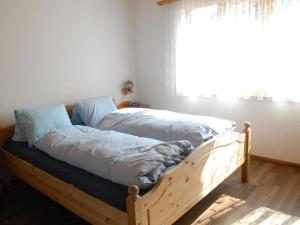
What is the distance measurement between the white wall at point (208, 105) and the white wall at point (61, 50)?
0.24 m

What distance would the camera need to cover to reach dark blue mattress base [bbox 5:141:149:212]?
5.09 ft

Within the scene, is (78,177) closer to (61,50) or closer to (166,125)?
(166,125)

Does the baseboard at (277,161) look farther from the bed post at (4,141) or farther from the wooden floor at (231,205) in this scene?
the bed post at (4,141)

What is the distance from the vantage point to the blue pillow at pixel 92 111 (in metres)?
3.01

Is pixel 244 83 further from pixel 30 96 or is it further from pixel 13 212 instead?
pixel 13 212

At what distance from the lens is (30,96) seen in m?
2.86

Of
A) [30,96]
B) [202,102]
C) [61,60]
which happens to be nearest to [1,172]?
[30,96]

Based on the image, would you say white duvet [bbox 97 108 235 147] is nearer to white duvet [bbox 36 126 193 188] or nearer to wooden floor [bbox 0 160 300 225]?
white duvet [bbox 36 126 193 188]

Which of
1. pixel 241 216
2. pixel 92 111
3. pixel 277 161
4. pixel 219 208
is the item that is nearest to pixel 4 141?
pixel 92 111

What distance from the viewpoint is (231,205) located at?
2.20 meters

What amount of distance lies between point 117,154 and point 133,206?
20.0 inches

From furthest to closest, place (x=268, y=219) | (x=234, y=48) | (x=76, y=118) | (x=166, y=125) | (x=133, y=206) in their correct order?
(x=76, y=118)
(x=234, y=48)
(x=166, y=125)
(x=268, y=219)
(x=133, y=206)

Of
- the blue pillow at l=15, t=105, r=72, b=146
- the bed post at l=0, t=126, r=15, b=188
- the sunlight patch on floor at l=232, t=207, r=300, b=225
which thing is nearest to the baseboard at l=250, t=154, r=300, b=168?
the sunlight patch on floor at l=232, t=207, r=300, b=225

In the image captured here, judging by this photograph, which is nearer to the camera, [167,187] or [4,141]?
[167,187]
